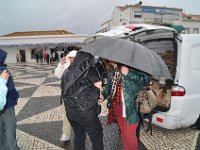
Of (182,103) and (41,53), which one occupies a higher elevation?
(182,103)

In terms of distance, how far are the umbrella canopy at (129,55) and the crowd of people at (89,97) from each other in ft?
0.51

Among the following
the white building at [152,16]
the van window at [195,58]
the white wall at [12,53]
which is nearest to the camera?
the van window at [195,58]

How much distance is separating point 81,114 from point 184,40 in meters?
2.39

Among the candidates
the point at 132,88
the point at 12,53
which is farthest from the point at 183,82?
the point at 12,53

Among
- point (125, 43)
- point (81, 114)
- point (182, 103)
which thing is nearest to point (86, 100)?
point (81, 114)

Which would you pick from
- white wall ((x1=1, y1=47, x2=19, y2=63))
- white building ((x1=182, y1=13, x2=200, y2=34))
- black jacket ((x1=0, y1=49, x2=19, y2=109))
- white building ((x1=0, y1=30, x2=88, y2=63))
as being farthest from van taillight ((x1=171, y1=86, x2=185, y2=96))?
white building ((x1=182, y1=13, x2=200, y2=34))

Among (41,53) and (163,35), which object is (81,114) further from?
(41,53)

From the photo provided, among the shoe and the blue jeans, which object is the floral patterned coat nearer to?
the blue jeans

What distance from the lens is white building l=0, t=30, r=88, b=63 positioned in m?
35.2

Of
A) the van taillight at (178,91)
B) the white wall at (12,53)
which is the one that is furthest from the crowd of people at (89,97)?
the white wall at (12,53)

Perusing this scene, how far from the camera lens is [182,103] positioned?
4.20 m

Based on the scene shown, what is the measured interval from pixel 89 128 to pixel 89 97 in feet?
1.25

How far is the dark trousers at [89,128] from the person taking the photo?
2908 millimetres

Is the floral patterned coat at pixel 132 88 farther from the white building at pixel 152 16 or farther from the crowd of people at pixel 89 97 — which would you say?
the white building at pixel 152 16
